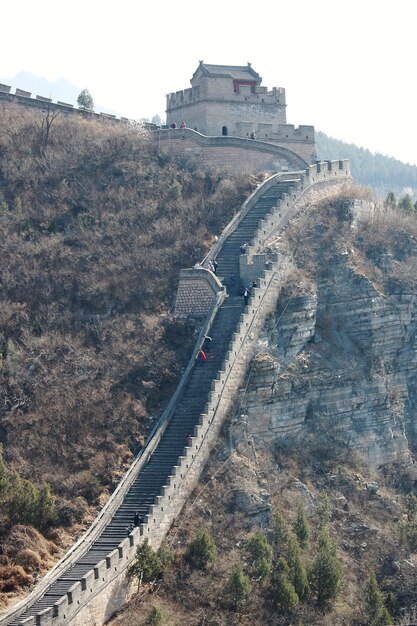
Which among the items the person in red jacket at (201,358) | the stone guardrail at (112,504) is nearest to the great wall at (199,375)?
the stone guardrail at (112,504)

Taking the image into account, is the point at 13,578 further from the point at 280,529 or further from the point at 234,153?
the point at 234,153

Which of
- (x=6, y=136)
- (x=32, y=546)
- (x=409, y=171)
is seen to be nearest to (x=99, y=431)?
(x=32, y=546)

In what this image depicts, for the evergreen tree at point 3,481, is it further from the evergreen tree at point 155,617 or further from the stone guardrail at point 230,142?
the stone guardrail at point 230,142

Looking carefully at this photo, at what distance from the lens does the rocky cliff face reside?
4703 centimetres

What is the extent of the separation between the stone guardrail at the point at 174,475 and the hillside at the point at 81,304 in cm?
58

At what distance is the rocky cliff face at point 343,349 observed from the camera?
47.0m

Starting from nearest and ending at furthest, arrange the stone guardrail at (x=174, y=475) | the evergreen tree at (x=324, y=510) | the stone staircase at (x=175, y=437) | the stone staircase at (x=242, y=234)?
1. the stone guardrail at (x=174, y=475)
2. the stone staircase at (x=175, y=437)
3. the evergreen tree at (x=324, y=510)
4. the stone staircase at (x=242, y=234)

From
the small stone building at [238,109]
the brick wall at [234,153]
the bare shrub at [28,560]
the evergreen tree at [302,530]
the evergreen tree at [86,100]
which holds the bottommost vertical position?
the bare shrub at [28,560]

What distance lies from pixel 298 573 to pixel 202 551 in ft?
9.53

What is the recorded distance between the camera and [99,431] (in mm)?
44656

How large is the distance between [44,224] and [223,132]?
35.2ft

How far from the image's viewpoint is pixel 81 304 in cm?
5094

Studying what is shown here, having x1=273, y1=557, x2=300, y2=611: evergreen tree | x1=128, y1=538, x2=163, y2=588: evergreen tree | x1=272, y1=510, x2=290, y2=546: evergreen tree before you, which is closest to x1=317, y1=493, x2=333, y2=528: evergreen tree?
x1=272, y1=510, x2=290, y2=546: evergreen tree

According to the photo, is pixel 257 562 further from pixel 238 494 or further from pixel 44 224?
pixel 44 224
